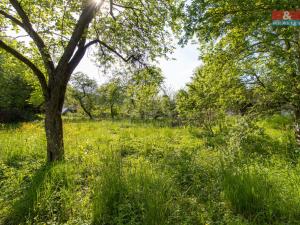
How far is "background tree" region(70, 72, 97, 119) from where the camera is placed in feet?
92.6

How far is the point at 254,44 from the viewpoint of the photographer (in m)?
4.76

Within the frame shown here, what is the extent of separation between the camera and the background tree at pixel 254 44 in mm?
3012

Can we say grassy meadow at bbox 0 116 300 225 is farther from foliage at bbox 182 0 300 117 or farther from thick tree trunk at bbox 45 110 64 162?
foliage at bbox 182 0 300 117

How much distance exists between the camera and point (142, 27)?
6195 mm

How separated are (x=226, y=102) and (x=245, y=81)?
0.97m

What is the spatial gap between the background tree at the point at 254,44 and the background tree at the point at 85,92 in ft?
Answer: 83.3

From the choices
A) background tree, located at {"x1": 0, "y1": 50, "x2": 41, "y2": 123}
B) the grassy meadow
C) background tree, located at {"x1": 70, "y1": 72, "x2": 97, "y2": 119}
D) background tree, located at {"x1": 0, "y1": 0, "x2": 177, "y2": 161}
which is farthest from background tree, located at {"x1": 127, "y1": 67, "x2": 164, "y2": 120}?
background tree, located at {"x1": 70, "y1": 72, "x2": 97, "y2": 119}

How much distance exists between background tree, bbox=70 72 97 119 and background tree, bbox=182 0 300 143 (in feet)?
83.3

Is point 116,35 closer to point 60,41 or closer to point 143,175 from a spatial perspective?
point 60,41

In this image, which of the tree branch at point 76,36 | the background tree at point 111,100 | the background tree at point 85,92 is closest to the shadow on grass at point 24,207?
the tree branch at point 76,36

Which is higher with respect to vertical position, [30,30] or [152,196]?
[30,30]

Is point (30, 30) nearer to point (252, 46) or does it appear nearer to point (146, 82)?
point (146, 82)

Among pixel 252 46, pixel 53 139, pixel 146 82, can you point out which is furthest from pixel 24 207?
pixel 252 46

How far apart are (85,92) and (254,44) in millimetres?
27430
